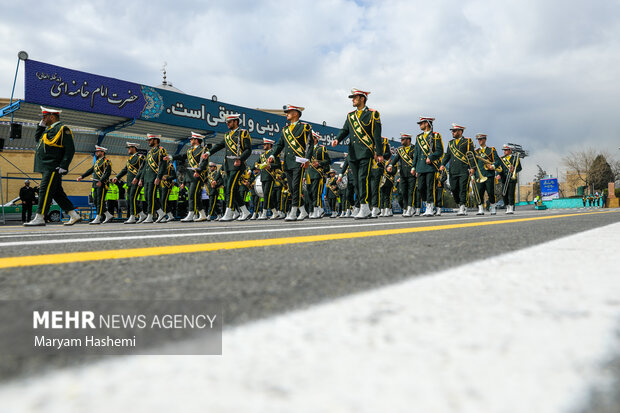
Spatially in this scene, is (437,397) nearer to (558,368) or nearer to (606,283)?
(558,368)

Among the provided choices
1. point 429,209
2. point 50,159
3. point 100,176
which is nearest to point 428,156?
point 429,209

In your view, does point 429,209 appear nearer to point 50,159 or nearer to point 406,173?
point 406,173

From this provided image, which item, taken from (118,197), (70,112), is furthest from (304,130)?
(70,112)

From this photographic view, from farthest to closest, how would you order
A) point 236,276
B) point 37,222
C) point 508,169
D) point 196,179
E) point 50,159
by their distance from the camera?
point 508,169 → point 196,179 → point 50,159 → point 37,222 → point 236,276

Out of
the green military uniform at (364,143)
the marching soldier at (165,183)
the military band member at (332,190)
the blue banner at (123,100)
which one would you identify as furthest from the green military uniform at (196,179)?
the military band member at (332,190)

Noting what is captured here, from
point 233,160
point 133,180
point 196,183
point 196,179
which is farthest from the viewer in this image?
point 133,180

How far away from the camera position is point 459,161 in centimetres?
1046

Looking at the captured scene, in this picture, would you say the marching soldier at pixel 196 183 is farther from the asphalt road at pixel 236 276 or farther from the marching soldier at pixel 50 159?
the asphalt road at pixel 236 276

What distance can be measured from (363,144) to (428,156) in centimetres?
259

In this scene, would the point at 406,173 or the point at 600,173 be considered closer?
the point at 406,173

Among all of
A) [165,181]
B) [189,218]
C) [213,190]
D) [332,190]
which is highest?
[165,181]

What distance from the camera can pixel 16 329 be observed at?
2.34ft

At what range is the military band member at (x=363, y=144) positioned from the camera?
7.62 m

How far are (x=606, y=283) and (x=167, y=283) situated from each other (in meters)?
Answer: 1.11
